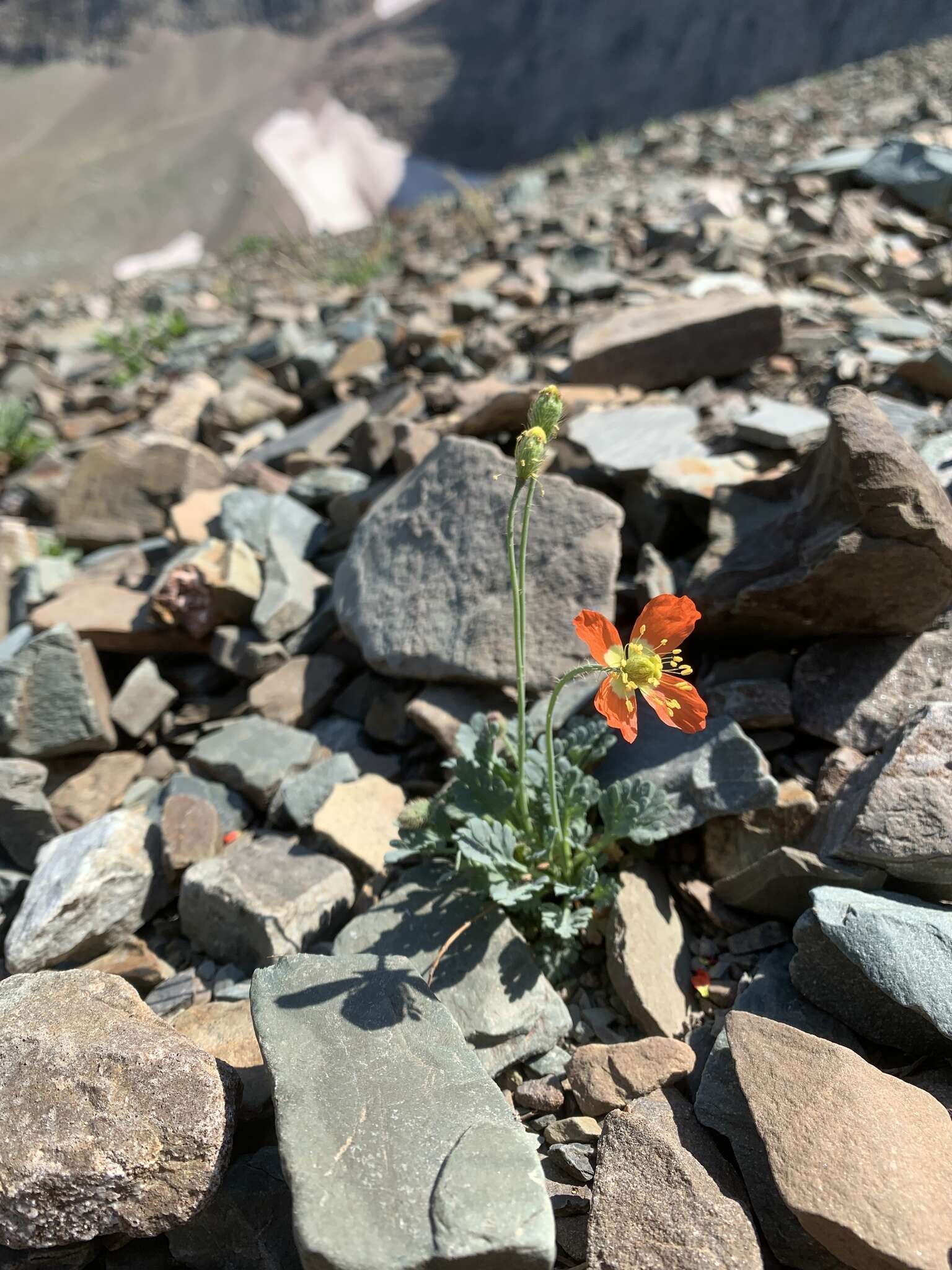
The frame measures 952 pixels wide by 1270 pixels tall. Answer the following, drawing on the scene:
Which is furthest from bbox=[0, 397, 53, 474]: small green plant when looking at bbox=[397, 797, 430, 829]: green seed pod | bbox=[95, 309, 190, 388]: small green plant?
bbox=[397, 797, 430, 829]: green seed pod

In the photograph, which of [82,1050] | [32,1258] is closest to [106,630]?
[82,1050]

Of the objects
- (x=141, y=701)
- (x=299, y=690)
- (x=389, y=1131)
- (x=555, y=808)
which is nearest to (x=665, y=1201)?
(x=389, y=1131)

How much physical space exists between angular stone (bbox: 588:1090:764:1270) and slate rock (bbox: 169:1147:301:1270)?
618 millimetres

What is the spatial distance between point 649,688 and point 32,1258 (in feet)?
5.54

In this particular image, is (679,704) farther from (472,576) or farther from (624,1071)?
(472,576)

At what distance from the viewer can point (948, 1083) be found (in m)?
1.75

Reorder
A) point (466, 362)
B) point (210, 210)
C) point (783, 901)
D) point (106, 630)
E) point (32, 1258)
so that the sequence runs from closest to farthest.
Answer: point (32, 1258) → point (783, 901) → point (106, 630) → point (466, 362) → point (210, 210)

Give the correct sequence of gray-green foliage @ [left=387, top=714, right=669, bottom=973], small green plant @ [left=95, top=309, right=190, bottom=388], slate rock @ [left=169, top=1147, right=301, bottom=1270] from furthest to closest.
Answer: small green plant @ [left=95, top=309, right=190, bottom=388] → gray-green foliage @ [left=387, top=714, right=669, bottom=973] → slate rock @ [left=169, top=1147, right=301, bottom=1270]

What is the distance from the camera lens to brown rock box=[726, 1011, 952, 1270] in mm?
1443

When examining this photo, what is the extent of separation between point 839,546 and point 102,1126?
2.19 metres

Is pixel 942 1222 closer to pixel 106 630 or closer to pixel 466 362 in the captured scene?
pixel 106 630

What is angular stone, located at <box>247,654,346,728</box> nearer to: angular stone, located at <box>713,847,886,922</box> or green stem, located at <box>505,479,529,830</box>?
green stem, located at <box>505,479,529,830</box>

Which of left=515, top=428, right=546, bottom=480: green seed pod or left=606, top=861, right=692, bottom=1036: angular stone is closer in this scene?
left=515, top=428, right=546, bottom=480: green seed pod

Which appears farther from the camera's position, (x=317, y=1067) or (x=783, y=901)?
(x=783, y=901)
